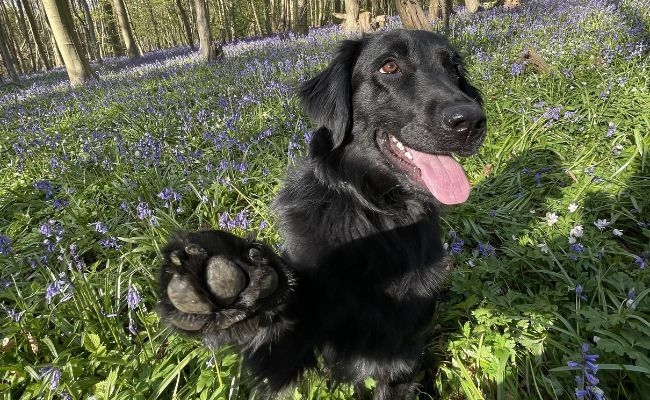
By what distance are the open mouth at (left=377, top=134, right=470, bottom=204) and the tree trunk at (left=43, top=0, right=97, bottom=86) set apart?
1201cm

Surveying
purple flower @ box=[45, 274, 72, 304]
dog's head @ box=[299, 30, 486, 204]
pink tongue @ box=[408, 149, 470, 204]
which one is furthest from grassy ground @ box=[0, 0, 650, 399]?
dog's head @ box=[299, 30, 486, 204]

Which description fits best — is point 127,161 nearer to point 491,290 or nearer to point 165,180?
point 165,180

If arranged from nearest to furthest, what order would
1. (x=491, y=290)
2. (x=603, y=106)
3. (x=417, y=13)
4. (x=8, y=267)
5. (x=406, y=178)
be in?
1. (x=406, y=178)
2. (x=491, y=290)
3. (x=8, y=267)
4. (x=603, y=106)
5. (x=417, y=13)

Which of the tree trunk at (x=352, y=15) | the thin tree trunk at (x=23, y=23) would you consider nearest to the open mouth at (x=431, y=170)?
the tree trunk at (x=352, y=15)

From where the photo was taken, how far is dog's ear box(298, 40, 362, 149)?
1878 mm

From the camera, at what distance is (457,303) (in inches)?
92.7

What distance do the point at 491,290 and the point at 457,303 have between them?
10.8 inches

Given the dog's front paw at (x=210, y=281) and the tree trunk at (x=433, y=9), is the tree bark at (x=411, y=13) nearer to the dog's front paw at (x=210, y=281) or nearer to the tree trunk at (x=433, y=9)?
the tree trunk at (x=433, y=9)

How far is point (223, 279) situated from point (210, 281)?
4 cm

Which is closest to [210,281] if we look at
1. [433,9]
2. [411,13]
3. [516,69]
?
[516,69]

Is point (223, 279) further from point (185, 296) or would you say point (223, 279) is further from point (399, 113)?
point (399, 113)

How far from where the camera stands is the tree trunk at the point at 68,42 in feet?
34.4

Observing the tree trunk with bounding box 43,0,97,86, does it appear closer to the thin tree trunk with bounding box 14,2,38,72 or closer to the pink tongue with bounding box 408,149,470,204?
the pink tongue with bounding box 408,149,470,204

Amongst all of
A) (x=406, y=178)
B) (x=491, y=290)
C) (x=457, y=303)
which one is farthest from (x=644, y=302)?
(x=406, y=178)
